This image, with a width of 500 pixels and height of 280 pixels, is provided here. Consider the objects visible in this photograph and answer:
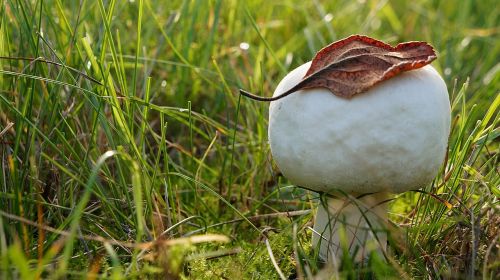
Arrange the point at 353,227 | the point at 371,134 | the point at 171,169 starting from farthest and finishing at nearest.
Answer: the point at 171,169, the point at 353,227, the point at 371,134

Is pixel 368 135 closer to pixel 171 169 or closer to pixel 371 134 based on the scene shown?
pixel 371 134

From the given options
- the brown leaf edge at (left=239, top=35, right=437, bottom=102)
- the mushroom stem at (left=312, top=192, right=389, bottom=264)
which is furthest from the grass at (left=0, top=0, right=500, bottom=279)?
the brown leaf edge at (left=239, top=35, right=437, bottom=102)

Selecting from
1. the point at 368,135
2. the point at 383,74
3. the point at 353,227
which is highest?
the point at 383,74

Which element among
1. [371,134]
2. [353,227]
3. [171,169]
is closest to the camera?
[371,134]

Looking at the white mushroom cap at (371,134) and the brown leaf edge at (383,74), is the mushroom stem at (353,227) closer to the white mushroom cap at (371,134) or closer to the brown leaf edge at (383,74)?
the white mushroom cap at (371,134)

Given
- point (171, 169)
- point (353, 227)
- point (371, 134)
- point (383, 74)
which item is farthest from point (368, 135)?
point (171, 169)

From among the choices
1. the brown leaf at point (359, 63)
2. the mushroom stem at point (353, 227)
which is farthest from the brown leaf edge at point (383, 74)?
the mushroom stem at point (353, 227)
